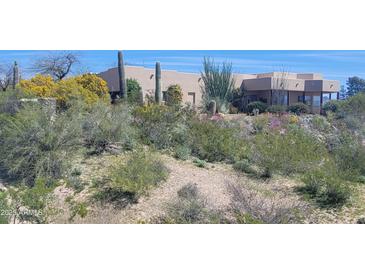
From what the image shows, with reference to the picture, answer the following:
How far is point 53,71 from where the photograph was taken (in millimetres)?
31531

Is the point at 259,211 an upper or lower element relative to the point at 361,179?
upper

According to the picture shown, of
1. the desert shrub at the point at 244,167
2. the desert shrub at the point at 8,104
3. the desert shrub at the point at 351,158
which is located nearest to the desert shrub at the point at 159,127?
the desert shrub at the point at 244,167

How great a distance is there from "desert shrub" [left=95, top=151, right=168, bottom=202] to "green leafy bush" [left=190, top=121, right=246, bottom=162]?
313cm

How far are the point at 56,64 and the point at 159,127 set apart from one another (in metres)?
21.2

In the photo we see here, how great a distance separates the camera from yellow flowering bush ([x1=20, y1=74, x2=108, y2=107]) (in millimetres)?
15117

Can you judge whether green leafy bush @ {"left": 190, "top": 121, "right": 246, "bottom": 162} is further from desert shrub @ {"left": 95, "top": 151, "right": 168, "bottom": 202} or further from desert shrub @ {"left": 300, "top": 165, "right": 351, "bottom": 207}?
desert shrub @ {"left": 95, "top": 151, "right": 168, "bottom": 202}

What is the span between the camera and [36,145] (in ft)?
29.8

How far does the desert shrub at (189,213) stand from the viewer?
7.27 m

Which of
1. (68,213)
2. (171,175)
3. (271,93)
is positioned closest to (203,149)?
(171,175)

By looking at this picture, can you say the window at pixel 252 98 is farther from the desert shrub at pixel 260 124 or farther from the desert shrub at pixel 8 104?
the desert shrub at pixel 8 104

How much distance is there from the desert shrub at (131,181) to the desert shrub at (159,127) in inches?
129

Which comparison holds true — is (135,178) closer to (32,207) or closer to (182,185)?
(182,185)

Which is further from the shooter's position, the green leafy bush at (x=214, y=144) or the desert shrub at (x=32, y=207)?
the green leafy bush at (x=214, y=144)

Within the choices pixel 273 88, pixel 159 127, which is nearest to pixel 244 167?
pixel 159 127
